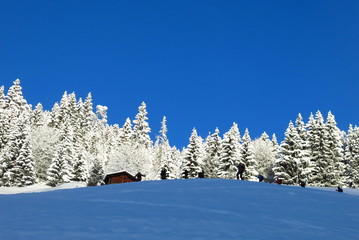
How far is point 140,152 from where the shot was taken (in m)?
70.9

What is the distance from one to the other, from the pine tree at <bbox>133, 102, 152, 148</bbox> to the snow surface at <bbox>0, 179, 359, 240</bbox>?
6000 centimetres

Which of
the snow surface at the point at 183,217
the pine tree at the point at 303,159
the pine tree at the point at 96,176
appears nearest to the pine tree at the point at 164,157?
the pine tree at the point at 96,176

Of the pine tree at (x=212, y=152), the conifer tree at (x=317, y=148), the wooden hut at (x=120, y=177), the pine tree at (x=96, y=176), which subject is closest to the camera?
the wooden hut at (x=120, y=177)

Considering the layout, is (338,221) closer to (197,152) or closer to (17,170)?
(197,152)

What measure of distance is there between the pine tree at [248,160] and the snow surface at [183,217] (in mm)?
36651

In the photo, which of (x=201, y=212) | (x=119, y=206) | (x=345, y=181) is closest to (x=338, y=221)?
(x=201, y=212)

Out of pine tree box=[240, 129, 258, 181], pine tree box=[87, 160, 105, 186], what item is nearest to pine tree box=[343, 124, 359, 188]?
pine tree box=[240, 129, 258, 181]

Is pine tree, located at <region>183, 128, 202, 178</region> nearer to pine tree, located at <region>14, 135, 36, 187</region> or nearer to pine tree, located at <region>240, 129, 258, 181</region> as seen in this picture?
pine tree, located at <region>240, 129, 258, 181</region>

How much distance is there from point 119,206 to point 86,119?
80.1 metres

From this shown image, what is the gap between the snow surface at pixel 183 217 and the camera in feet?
31.8

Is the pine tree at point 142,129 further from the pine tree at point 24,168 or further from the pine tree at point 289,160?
the pine tree at point 289,160

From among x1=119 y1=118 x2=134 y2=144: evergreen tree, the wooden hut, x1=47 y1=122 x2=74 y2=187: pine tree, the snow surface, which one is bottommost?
the snow surface

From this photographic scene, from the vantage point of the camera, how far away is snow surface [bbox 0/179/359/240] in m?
9.68

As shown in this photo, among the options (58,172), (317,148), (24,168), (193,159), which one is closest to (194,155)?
(193,159)
